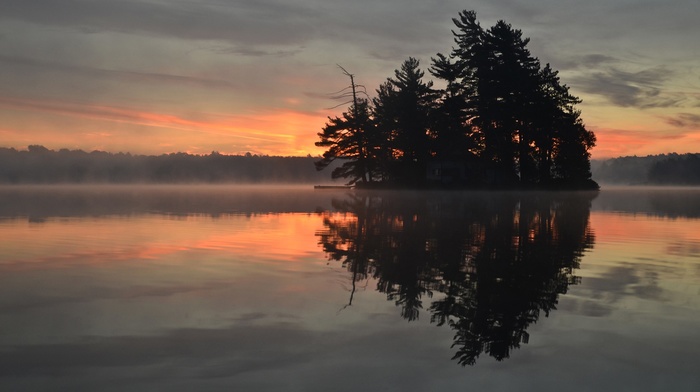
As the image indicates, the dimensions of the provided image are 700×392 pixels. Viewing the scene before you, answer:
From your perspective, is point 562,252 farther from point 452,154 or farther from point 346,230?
point 452,154

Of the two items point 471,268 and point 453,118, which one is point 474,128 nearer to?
point 453,118

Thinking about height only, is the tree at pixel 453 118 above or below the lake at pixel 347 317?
above

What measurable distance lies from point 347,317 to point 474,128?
6884 cm

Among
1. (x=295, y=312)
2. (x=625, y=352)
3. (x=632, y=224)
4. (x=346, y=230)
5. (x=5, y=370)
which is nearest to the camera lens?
(x=5, y=370)

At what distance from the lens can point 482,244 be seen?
17641 mm

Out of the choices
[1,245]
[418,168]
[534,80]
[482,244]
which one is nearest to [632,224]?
[482,244]

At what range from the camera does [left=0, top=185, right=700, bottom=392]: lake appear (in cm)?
602

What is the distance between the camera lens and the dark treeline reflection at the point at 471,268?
26.7 ft

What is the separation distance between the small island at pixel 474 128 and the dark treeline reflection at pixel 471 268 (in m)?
46.7

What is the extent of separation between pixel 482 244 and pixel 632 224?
12.1 meters

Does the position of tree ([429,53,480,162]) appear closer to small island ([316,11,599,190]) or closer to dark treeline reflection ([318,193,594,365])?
small island ([316,11,599,190])

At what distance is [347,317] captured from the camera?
841 centimetres

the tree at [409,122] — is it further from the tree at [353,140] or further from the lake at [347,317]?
the lake at [347,317]

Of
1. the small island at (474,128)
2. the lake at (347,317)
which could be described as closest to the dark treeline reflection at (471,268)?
the lake at (347,317)
